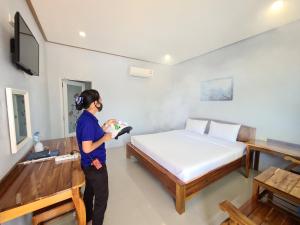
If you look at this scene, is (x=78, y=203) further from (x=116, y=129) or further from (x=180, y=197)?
(x=180, y=197)

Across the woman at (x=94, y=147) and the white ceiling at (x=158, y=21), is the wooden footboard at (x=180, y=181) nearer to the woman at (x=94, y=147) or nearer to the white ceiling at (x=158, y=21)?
the woman at (x=94, y=147)

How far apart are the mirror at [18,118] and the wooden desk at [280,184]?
2.46 metres

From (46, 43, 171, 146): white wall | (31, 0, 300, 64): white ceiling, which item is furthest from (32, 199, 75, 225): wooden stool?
(31, 0, 300, 64): white ceiling

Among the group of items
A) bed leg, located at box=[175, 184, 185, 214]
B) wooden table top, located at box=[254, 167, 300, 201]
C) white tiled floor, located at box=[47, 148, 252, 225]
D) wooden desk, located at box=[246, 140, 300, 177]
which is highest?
wooden desk, located at box=[246, 140, 300, 177]

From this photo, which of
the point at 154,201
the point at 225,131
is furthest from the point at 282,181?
the point at 225,131

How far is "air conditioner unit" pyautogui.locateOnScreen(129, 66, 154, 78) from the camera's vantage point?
4.06 metres

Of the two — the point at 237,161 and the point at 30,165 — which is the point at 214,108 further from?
the point at 30,165

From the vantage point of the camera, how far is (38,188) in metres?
1.03

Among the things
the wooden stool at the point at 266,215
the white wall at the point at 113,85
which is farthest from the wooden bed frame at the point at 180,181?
the white wall at the point at 113,85

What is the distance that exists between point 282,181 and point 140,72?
376 cm

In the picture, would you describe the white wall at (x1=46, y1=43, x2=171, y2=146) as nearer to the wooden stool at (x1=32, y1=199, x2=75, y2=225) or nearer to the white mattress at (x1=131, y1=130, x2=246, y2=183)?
the white mattress at (x1=131, y1=130, x2=246, y2=183)

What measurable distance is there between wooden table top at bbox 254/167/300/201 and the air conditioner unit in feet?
11.8

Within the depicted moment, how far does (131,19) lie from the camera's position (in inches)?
89.4

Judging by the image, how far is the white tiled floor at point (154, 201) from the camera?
1.67 metres
